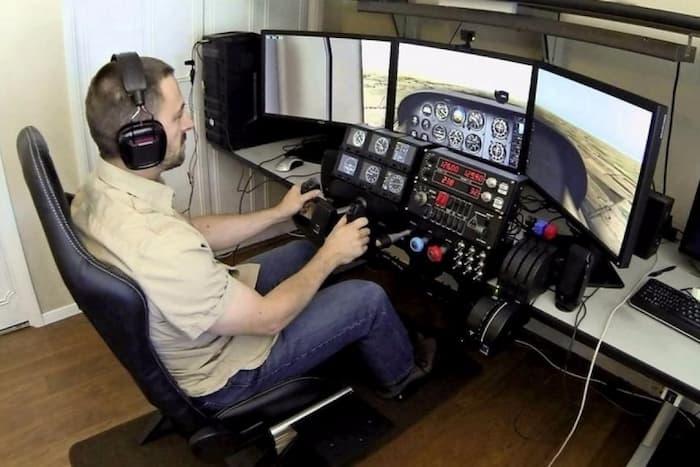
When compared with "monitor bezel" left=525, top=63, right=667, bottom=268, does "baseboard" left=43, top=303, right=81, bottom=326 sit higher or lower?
lower

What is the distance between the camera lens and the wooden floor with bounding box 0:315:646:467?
1.78 meters

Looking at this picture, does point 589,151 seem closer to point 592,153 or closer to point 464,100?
point 592,153

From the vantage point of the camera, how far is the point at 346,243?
4.84ft

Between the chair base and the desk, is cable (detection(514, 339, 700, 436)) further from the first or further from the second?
the chair base

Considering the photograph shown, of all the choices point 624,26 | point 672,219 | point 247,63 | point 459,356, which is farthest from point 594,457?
point 247,63

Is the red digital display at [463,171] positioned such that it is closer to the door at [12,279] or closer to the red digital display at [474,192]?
the red digital display at [474,192]

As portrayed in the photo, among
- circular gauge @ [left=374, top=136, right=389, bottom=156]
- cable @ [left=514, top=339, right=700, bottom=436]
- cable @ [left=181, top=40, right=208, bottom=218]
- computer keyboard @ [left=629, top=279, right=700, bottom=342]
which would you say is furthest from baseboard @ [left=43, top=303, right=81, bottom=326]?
computer keyboard @ [left=629, top=279, right=700, bottom=342]

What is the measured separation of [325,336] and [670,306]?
2.78 feet

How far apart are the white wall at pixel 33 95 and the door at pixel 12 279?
0.08 ft

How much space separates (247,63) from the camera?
2289mm

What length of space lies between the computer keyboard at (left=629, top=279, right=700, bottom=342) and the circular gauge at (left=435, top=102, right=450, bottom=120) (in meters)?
0.77

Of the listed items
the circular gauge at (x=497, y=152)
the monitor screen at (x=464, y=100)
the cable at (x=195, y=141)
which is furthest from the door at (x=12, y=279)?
the circular gauge at (x=497, y=152)

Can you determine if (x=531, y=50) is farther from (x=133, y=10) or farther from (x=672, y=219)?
(x=133, y=10)

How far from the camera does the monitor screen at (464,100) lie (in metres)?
1.68
